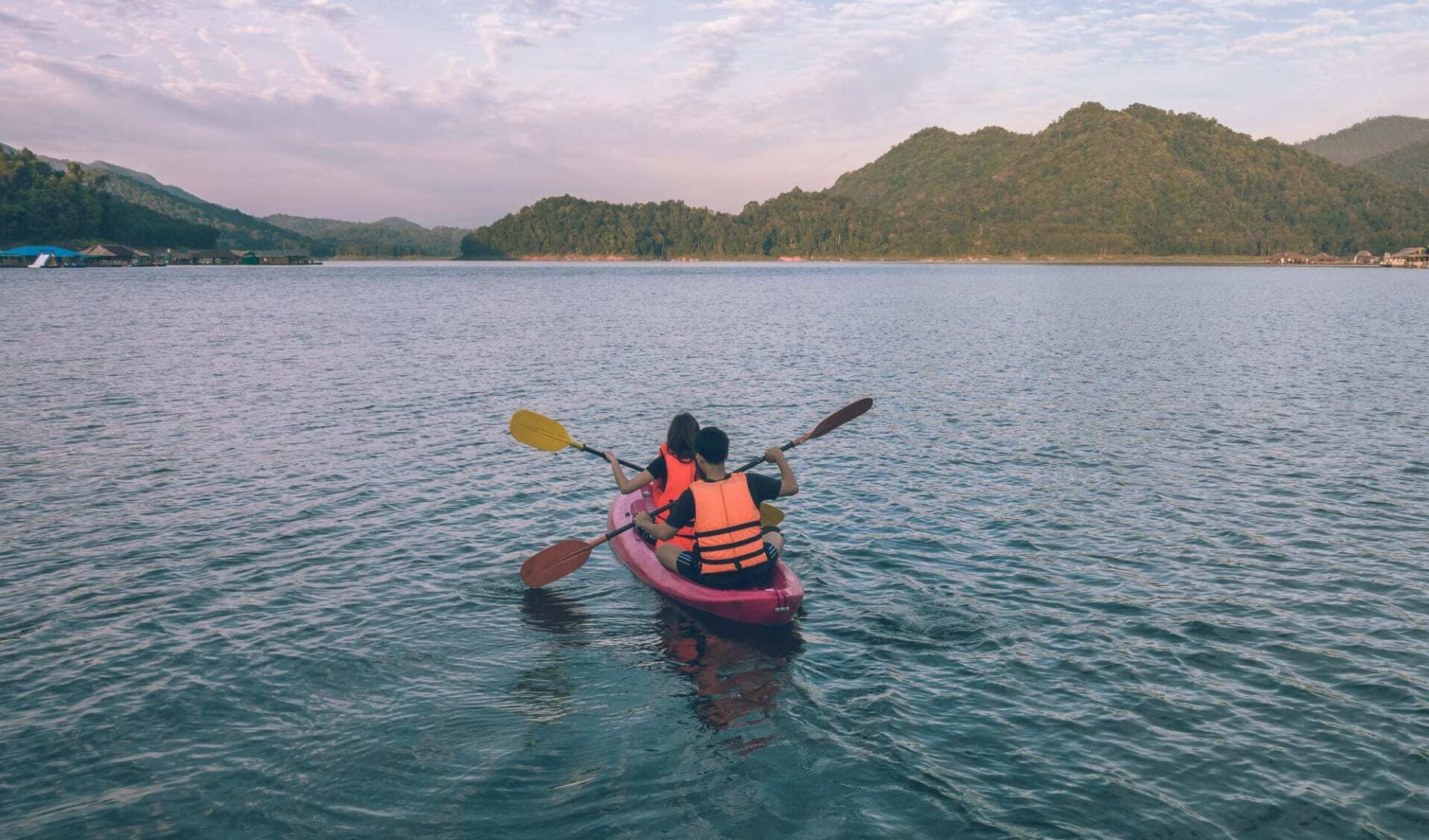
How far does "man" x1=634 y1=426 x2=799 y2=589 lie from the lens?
34.1ft

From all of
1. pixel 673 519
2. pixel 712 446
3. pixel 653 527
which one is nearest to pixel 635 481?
pixel 653 527

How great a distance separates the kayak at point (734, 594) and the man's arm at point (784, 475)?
967 millimetres

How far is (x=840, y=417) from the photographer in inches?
572

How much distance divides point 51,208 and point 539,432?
195 metres

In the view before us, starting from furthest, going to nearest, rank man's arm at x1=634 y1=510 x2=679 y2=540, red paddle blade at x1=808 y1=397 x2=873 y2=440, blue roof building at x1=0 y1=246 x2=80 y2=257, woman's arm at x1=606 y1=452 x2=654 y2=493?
blue roof building at x1=0 y1=246 x2=80 y2=257 → red paddle blade at x1=808 y1=397 x2=873 y2=440 → woman's arm at x1=606 y1=452 x2=654 y2=493 → man's arm at x1=634 y1=510 x2=679 y2=540

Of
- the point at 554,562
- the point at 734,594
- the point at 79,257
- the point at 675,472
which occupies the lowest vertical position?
the point at 554,562

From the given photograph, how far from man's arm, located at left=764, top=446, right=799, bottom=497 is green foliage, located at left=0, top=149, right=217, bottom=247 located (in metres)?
195

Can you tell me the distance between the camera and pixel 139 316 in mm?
59688

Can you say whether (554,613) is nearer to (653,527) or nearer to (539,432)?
(653,527)

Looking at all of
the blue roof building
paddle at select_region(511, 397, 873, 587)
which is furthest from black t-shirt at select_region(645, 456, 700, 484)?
the blue roof building

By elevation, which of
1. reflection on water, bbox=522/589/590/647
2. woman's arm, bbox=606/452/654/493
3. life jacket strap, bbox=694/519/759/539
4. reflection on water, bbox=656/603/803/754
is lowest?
reflection on water, bbox=522/589/590/647

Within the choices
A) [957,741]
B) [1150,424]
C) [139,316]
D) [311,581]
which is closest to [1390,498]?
[1150,424]

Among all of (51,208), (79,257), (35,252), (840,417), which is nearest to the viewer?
(840,417)

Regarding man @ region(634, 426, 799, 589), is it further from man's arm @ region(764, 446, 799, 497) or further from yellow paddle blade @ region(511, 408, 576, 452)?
yellow paddle blade @ region(511, 408, 576, 452)
